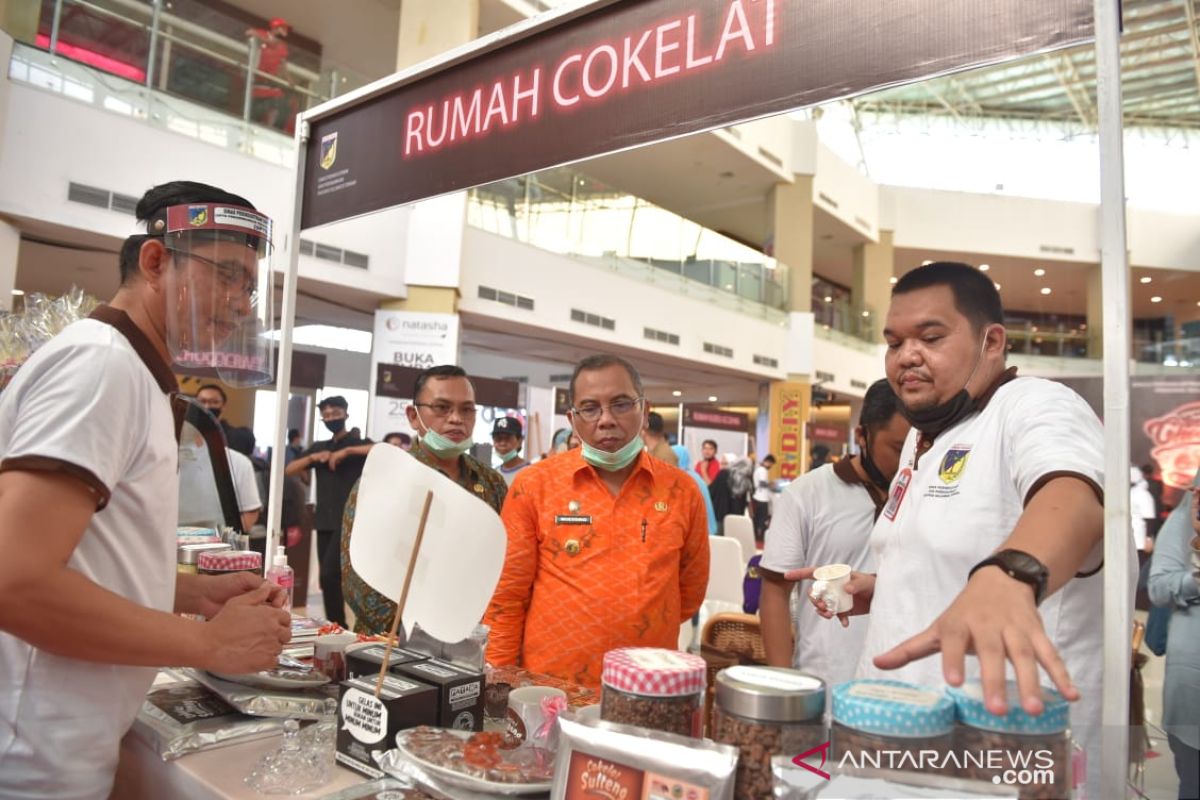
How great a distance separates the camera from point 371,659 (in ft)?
4.17

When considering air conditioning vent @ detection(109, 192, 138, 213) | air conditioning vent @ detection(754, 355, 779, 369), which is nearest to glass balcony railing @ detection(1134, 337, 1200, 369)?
air conditioning vent @ detection(754, 355, 779, 369)

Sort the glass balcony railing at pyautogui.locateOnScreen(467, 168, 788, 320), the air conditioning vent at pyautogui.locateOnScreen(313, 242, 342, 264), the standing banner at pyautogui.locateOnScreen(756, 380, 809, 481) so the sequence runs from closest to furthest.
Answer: the air conditioning vent at pyautogui.locateOnScreen(313, 242, 342, 264)
the glass balcony railing at pyautogui.locateOnScreen(467, 168, 788, 320)
the standing banner at pyautogui.locateOnScreen(756, 380, 809, 481)

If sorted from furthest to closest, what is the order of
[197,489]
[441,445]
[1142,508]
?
[1142,508], [197,489], [441,445]

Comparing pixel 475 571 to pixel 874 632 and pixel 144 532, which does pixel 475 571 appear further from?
pixel 874 632

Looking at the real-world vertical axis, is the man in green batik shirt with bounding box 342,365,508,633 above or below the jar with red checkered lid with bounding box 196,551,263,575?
above

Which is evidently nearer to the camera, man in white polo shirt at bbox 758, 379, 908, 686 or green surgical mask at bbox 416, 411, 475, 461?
man in white polo shirt at bbox 758, 379, 908, 686

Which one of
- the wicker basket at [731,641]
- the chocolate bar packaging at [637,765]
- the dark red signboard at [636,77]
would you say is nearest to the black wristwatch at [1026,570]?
the chocolate bar packaging at [637,765]

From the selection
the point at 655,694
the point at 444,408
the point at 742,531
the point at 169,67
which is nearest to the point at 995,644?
the point at 655,694

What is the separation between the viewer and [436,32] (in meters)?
8.75

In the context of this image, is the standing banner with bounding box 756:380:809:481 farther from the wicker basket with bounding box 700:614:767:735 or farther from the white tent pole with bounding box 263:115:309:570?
the white tent pole with bounding box 263:115:309:570

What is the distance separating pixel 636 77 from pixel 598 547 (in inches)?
45.8

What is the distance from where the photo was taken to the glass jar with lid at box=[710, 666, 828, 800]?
0.81 meters

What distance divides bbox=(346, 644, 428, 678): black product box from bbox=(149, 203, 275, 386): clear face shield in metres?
0.59

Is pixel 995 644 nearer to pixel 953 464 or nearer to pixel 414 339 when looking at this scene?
pixel 953 464
